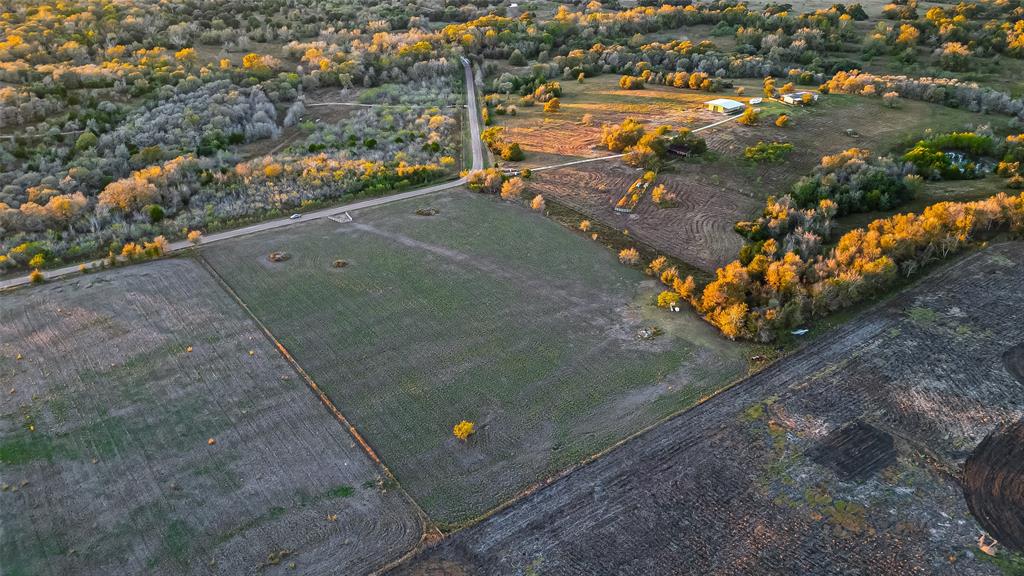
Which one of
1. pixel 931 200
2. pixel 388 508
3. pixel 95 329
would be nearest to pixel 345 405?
pixel 388 508

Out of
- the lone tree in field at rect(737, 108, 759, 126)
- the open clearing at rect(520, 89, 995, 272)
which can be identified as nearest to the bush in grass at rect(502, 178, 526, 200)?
the open clearing at rect(520, 89, 995, 272)

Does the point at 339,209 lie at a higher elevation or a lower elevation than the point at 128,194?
lower

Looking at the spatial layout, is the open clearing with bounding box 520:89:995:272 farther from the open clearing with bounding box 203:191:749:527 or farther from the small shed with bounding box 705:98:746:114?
the open clearing with bounding box 203:191:749:527

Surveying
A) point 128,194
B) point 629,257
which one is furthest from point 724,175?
point 128,194

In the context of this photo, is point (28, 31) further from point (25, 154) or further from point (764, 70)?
point (764, 70)

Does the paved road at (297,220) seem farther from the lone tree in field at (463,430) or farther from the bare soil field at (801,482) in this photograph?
the bare soil field at (801,482)

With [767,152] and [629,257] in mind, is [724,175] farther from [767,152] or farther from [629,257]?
[629,257]
